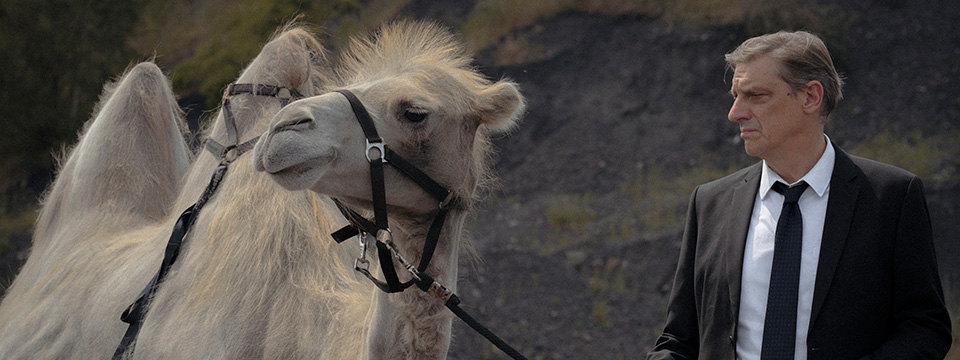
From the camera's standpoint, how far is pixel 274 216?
3.17m

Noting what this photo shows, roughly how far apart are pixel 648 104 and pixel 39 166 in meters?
8.78

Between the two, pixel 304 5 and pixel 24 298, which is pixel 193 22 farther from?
pixel 24 298

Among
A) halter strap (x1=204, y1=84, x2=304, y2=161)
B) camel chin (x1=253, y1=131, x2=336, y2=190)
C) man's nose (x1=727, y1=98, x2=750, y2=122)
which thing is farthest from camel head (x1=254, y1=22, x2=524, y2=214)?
halter strap (x1=204, y1=84, x2=304, y2=161)

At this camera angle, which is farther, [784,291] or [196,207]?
[196,207]

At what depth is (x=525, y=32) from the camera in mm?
12805

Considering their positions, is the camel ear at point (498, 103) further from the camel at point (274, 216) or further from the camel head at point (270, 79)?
the camel head at point (270, 79)

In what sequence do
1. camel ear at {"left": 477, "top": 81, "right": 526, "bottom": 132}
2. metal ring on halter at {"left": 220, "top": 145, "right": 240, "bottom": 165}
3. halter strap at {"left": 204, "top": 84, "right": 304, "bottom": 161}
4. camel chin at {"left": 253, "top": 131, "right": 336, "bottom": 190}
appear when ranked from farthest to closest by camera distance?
halter strap at {"left": 204, "top": 84, "right": 304, "bottom": 161} < metal ring on halter at {"left": 220, "top": 145, "right": 240, "bottom": 165} < camel ear at {"left": 477, "top": 81, "right": 526, "bottom": 132} < camel chin at {"left": 253, "top": 131, "right": 336, "bottom": 190}

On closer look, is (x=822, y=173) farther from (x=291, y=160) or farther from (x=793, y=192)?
(x=291, y=160)

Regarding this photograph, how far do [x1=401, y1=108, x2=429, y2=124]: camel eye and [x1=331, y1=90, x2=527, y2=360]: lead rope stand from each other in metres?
0.12

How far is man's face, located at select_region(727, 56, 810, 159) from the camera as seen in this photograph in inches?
84.0

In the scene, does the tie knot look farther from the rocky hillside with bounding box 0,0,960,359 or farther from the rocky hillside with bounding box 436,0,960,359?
the rocky hillside with bounding box 0,0,960,359

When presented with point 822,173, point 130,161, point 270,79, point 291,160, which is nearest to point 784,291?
point 822,173

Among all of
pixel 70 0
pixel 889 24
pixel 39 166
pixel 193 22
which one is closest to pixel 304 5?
pixel 193 22

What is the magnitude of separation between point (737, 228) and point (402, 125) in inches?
39.9
